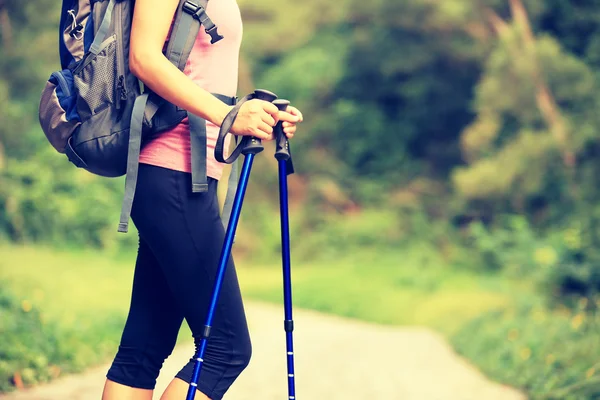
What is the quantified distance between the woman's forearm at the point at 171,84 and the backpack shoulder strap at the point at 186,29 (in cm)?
6

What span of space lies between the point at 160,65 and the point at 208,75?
0.58ft

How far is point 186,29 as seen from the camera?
2.25 meters

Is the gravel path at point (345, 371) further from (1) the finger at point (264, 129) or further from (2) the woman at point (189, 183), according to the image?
(1) the finger at point (264, 129)

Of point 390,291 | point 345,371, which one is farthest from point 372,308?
point 345,371

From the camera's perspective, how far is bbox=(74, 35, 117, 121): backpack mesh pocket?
7.52 feet

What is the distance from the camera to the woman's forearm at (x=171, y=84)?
86.7 inches

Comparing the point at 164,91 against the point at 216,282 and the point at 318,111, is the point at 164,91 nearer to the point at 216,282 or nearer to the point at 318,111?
the point at 216,282

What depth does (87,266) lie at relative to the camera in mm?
9141

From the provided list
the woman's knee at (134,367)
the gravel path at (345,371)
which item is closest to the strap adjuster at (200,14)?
the woman's knee at (134,367)

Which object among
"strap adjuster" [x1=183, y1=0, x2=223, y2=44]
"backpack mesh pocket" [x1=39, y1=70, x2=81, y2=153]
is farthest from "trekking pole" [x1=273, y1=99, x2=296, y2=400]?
"backpack mesh pocket" [x1=39, y1=70, x2=81, y2=153]

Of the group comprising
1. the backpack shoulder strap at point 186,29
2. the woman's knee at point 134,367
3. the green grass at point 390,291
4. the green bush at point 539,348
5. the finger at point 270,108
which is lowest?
the woman's knee at point 134,367

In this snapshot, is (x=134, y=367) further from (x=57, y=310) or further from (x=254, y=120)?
(x=57, y=310)

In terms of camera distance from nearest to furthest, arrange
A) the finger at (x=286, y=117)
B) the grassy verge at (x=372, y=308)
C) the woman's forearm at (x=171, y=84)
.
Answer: the woman's forearm at (x=171, y=84), the finger at (x=286, y=117), the grassy verge at (x=372, y=308)

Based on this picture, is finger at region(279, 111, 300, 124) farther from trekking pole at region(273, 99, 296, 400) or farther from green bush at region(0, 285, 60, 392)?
green bush at region(0, 285, 60, 392)
